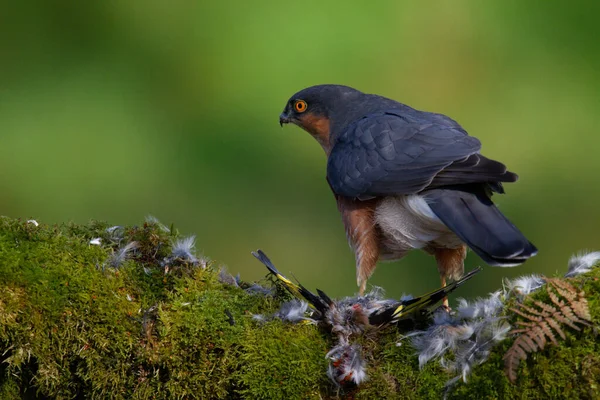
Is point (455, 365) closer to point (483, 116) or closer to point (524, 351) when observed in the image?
point (524, 351)

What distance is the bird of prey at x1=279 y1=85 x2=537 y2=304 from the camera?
3.47 m

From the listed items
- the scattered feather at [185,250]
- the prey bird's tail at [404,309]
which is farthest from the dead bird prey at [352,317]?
the scattered feather at [185,250]

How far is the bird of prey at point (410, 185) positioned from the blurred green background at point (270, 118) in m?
1.98

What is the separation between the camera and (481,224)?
3186mm

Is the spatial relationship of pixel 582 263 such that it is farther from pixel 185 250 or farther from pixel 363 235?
pixel 363 235

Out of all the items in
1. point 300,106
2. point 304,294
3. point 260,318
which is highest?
point 300,106

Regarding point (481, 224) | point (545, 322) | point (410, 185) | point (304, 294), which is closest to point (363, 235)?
point (410, 185)

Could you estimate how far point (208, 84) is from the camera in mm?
7121

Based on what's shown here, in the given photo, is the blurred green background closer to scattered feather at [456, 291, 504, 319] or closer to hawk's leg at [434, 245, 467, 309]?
hawk's leg at [434, 245, 467, 309]

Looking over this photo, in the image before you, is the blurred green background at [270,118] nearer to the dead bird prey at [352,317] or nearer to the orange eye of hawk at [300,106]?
the orange eye of hawk at [300,106]

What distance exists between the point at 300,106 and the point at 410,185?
1.61 meters

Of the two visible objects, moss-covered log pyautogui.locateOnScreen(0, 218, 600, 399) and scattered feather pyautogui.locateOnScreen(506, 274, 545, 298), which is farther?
moss-covered log pyautogui.locateOnScreen(0, 218, 600, 399)

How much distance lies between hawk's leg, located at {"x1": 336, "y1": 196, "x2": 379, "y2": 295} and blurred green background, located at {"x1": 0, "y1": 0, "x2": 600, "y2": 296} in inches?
82.2

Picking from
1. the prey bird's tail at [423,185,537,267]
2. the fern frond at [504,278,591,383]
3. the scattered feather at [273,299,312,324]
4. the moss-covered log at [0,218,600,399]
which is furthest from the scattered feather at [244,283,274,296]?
the fern frond at [504,278,591,383]
